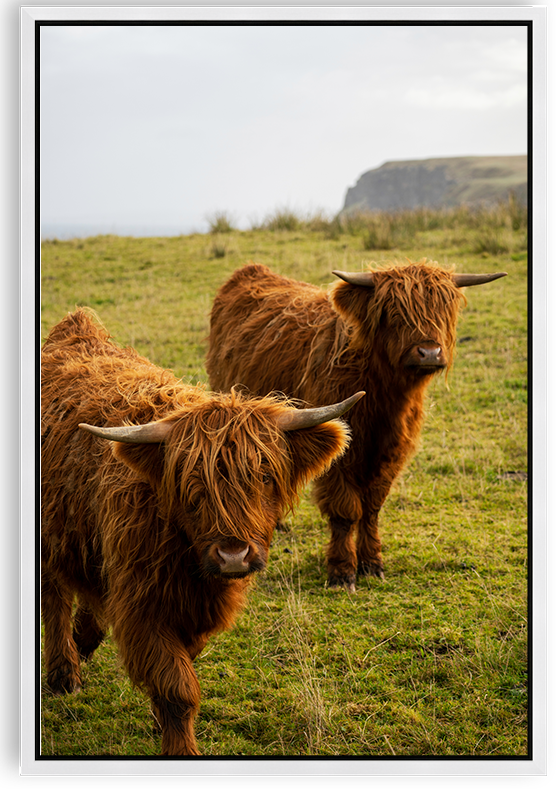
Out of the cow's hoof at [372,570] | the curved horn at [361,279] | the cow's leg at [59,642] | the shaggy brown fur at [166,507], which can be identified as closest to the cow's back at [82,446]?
the shaggy brown fur at [166,507]

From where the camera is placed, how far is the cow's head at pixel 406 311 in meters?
3.99

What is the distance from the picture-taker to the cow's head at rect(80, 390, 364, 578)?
91.7 inches

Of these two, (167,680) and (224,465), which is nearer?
(224,465)

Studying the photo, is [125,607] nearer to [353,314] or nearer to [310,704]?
[310,704]

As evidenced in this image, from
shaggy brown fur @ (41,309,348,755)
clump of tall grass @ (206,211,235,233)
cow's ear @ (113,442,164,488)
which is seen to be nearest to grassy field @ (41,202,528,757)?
shaggy brown fur @ (41,309,348,755)

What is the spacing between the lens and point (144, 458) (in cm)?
250

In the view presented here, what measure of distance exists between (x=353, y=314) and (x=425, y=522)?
1.74 m

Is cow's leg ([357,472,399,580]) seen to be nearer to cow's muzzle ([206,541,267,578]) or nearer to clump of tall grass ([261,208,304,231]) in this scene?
cow's muzzle ([206,541,267,578])

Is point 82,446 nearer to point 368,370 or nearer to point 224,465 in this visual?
point 224,465

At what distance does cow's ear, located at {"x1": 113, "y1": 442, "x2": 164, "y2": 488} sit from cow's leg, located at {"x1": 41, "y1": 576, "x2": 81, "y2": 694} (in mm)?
1248

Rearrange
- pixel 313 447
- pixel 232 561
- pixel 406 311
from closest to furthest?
pixel 232 561, pixel 313 447, pixel 406 311

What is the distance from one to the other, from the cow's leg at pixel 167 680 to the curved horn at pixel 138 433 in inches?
28.0

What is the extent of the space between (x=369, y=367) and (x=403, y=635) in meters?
1.51

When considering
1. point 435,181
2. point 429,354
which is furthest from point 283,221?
point 435,181
